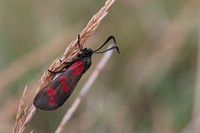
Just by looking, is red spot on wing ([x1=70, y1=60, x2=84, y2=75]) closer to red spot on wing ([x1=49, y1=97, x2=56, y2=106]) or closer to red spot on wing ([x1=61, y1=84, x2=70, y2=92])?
red spot on wing ([x1=61, y1=84, x2=70, y2=92])

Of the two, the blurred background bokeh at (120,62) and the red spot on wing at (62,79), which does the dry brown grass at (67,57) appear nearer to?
the red spot on wing at (62,79)

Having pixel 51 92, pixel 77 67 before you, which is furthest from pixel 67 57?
pixel 77 67

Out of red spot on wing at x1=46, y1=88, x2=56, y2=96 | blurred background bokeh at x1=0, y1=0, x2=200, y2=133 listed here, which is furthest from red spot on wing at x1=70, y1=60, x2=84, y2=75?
blurred background bokeh at x1=0, y1=0, x2=200, y2=133

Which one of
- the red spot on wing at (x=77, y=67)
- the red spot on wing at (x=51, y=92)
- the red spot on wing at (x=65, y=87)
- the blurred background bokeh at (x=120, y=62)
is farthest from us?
the blurred background bokeh at (x=120, y=62)

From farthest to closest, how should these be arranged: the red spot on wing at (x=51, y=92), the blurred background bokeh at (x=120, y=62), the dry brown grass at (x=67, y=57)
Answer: the blurred background bokeh at (x=120, y=62), the red spot on wing at (x=51, y=92), the dry brown grass at (x=67, y=57)

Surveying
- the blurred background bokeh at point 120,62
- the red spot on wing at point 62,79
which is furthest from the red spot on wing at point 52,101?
the blurred background bokeh at point 120,62

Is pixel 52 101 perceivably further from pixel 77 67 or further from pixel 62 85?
pixel 77 67

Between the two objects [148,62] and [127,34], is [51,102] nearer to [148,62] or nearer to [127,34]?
[148,62]
